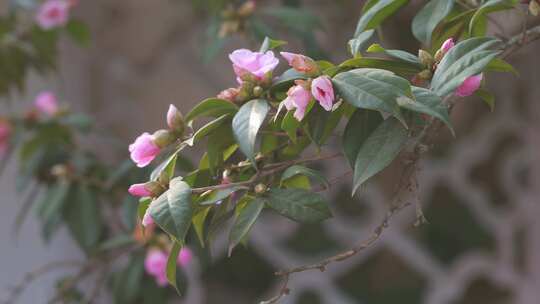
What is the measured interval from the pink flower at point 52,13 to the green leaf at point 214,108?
974 mm

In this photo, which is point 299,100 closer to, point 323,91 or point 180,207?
point 323,91

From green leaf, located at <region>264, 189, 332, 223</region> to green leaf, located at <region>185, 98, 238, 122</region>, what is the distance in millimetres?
93

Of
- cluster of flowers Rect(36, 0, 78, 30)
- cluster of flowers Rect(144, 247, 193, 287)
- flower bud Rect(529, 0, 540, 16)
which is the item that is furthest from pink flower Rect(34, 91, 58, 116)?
flower bud Rect(529, 0, 540, 16)

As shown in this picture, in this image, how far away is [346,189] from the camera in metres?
2.21

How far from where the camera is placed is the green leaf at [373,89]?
69cm

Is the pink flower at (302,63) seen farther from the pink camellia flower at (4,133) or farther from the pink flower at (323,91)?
the pink camellia flower at (4,133)

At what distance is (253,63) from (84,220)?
0.83 meters

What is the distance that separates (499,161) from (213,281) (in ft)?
2.73

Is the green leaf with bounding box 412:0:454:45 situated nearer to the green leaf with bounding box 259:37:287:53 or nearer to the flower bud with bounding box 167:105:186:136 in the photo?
the green leaf with bounding box 259:37:287:53

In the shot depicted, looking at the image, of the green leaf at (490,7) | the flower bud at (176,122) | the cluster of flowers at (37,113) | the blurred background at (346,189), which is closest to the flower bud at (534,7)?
the green leaf at (490,7)

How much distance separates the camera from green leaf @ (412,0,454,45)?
2.99 ft

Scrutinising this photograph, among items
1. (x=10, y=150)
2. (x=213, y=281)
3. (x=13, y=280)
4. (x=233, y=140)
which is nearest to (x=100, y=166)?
(x=10, y=150)

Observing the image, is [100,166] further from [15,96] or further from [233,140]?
[233,140]

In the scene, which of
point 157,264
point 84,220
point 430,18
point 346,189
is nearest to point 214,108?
point 430,18
